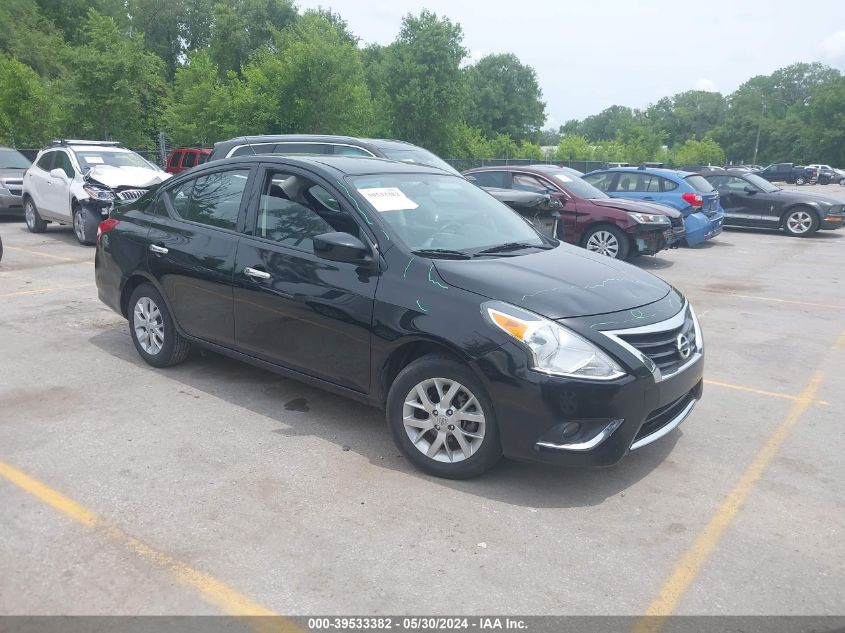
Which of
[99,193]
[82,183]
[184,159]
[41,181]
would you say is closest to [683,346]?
[99,193]

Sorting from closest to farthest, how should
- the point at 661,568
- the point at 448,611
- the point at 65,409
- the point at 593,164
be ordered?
1. the point at 448,611
2. the point at 661,568
3. the point at 65,409
4. the point at 593,164

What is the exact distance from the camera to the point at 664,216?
37.8ft

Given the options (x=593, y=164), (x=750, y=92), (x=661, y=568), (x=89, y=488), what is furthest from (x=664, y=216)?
(x=750, y=92)

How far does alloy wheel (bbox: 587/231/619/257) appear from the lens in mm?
11641

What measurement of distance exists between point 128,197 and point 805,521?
11350 millimetres

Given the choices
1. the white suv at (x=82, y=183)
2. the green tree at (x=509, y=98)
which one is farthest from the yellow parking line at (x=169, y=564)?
the green tree at (x=509, y=98)

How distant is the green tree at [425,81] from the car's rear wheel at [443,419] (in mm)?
39142

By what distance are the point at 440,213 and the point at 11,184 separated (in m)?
14.1

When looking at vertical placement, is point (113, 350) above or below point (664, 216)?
below

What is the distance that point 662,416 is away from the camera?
13.3ft

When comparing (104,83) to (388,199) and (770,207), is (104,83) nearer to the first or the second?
(770,207)

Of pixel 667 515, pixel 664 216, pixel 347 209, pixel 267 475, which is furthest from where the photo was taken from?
pixel 664 216

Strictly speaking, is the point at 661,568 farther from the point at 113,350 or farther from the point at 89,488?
the point at 113,350

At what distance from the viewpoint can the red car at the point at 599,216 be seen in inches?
450
